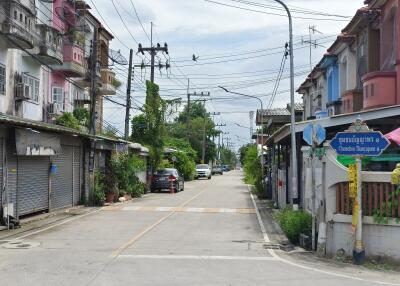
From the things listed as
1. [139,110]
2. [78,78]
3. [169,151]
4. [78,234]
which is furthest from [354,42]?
[169,151]

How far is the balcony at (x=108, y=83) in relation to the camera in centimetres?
3832

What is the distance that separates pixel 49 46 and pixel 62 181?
7.00m

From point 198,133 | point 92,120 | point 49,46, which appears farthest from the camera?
point 198,133

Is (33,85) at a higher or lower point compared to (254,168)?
higher

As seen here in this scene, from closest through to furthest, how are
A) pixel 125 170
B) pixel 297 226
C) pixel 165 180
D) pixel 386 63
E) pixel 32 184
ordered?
pixel 297 226, pixel 386 63, pixel 32 184, pixel 125 170, pixel 165 180

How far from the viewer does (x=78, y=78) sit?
3419 cm

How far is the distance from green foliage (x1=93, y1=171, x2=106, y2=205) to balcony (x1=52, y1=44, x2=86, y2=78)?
20.7 ft

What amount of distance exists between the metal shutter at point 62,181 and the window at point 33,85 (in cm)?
395

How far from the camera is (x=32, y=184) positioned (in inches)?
789

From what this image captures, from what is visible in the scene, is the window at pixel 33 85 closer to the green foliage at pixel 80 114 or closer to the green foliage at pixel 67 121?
the green foliage at pixel 67 121

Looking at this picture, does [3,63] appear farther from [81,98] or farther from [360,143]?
[360,143]

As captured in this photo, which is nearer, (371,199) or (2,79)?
(371,199)

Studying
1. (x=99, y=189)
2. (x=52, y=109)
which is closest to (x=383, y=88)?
(x=99, y=189)

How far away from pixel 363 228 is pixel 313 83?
22524 mm
